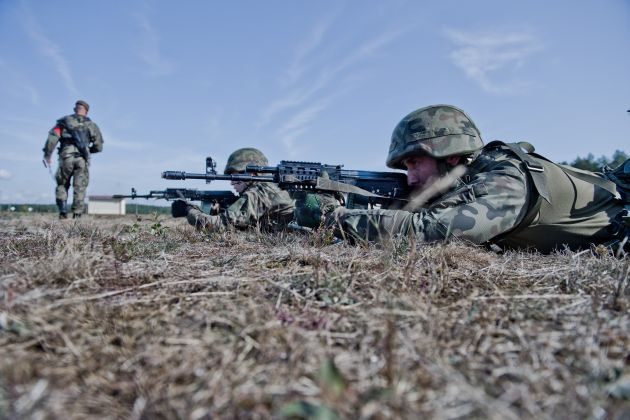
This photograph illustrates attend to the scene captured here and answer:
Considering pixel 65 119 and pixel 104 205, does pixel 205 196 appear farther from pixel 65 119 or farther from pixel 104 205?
pixel 104 205

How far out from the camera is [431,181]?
3934 mm

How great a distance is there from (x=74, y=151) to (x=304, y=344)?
11376mm

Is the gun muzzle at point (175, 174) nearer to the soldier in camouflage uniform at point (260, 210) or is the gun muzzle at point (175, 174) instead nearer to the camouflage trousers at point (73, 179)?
the soldier in camouflage uniform at point (260, 210)

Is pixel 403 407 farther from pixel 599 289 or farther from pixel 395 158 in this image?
pixel 395 158

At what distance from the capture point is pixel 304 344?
1.11m

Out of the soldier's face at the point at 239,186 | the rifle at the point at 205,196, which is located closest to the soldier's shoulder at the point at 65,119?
the rifle at the point at 205,196

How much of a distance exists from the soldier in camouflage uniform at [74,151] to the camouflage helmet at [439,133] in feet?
31.1

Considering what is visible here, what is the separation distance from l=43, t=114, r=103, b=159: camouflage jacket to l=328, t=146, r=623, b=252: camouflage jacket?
9516 mm

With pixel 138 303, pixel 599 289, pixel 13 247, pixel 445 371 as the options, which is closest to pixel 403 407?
pixel 445 371

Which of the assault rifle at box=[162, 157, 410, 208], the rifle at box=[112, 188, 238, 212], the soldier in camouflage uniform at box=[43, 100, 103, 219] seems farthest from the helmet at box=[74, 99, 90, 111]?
the assault rifle at box=[162, 157, 410, 208]

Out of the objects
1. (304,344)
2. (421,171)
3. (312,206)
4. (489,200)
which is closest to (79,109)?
(312,206)

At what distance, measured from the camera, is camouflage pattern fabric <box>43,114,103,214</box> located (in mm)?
10062

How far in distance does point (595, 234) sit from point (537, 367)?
2969 mm

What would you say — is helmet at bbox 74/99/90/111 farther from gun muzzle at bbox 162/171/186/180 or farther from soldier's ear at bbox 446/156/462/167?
soldier's ear at bbox 446/156/462/167
